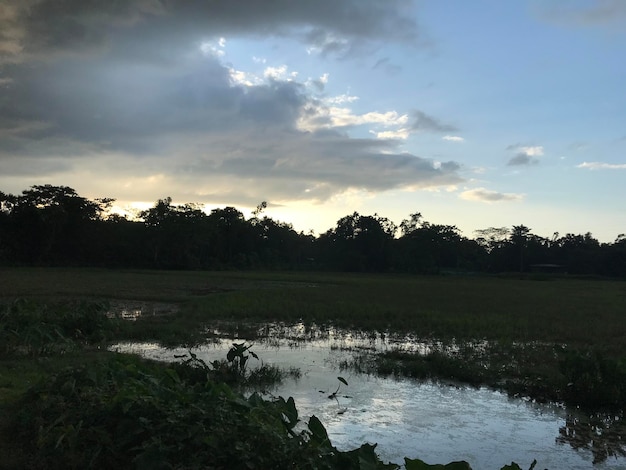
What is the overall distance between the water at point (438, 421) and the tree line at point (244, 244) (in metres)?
41.8

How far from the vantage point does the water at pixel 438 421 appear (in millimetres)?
4766

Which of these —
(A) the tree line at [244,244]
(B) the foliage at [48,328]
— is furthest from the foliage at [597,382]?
(A) the tree line at [244,244]

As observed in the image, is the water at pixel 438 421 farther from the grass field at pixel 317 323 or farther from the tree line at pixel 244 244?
the tree line at pixel 244 244

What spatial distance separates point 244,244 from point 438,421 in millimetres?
57296

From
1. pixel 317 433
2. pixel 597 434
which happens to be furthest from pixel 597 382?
pixel 317 433

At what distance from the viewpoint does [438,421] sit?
5656 mm

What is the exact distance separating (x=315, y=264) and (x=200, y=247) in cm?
2041

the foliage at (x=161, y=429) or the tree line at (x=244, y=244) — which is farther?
the tree line at (x=244, y=244)

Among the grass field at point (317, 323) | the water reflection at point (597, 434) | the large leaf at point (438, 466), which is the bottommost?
the water reflection at point (597, 434)

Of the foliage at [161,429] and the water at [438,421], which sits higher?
the foliage at [161,429]

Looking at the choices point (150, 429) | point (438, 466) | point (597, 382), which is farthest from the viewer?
point (597, 382)

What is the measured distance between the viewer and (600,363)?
655 cm

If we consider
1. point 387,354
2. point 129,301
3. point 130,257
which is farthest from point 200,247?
point 387,354

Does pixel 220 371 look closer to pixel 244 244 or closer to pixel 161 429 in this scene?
pixel 161 429
